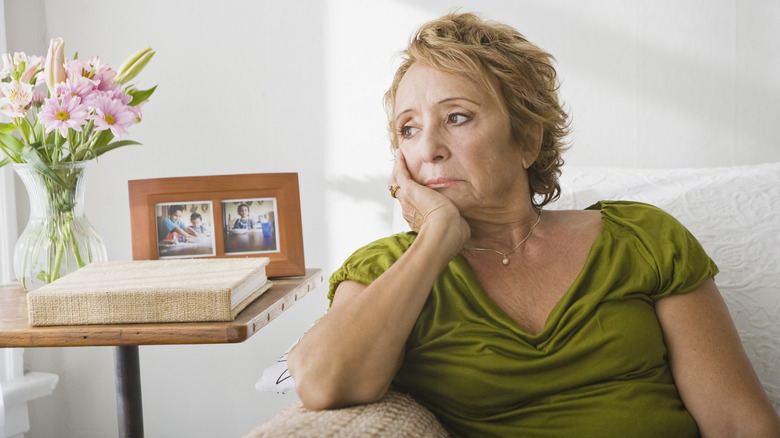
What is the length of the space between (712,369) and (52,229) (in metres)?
1.29

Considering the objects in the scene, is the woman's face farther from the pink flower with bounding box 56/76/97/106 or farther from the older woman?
the pink flower with bounding box 56/76/97/106

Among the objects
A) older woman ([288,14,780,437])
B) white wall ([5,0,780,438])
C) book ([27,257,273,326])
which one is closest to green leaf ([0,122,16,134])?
book ([27,257,273,326])

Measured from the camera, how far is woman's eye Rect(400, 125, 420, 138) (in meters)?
1.23

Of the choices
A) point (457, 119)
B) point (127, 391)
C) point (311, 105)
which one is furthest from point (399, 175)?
point (311, 105)

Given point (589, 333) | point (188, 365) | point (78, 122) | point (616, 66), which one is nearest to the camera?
point (589, 333)

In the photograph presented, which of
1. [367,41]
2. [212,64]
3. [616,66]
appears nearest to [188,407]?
[212,64]

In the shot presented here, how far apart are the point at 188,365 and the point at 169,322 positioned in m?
0.99

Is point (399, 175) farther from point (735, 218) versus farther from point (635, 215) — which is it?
point (735, 218)

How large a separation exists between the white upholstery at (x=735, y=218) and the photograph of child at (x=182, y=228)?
2.64 feet

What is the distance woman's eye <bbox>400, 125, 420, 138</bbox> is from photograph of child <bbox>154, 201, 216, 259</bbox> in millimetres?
583

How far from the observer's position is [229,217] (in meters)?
1.62

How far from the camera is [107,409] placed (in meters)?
2.20

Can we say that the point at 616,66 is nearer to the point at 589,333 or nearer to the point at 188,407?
the point at 589,333

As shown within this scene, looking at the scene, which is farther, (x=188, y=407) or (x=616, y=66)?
(x=188, y=407)
